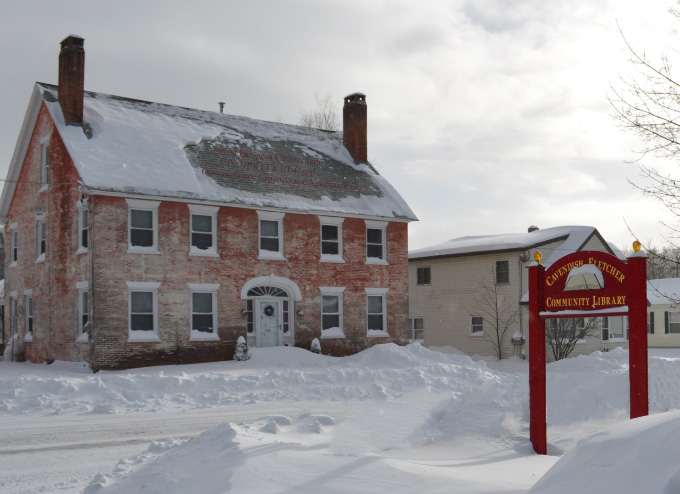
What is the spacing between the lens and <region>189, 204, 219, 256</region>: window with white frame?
26.5 metres

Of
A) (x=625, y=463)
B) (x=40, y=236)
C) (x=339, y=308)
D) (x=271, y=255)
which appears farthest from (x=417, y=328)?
(x=625, y=463)

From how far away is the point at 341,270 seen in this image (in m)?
29.9

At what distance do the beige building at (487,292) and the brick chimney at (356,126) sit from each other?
7126 mm

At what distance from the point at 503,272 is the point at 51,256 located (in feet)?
64.6

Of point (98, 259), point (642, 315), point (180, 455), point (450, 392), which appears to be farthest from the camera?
point (98, 259)

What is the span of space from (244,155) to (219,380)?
12343 mm

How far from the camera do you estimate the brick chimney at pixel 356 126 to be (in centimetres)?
3400

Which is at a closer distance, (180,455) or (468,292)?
(180,455)

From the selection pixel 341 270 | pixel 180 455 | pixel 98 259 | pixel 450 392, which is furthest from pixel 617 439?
pixel 341 270

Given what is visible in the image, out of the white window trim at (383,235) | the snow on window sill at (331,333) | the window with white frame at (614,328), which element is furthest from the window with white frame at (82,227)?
the window with white frame at (614,328)

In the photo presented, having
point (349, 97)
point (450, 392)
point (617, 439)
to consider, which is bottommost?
point (450, 392)

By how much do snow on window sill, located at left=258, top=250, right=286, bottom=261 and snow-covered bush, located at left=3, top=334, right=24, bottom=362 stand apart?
1083 cm

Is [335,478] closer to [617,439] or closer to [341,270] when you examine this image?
[617,439]

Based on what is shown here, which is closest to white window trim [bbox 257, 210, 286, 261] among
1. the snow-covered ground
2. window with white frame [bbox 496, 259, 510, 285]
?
the snow-covered ground
